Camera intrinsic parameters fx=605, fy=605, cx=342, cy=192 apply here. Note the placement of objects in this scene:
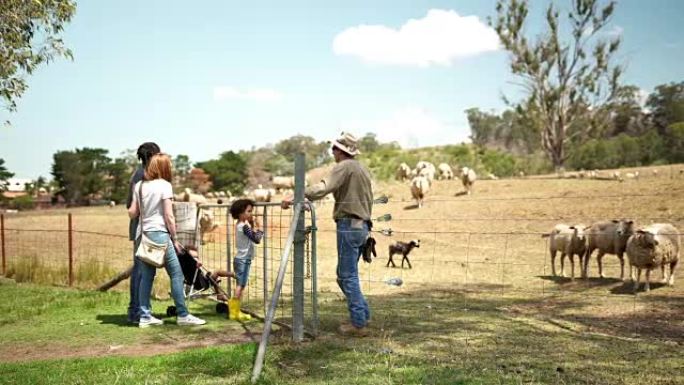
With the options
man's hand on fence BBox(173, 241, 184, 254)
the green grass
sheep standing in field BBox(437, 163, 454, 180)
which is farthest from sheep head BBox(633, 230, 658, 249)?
sheep standing in field BBox(437, 163, 454, 180)

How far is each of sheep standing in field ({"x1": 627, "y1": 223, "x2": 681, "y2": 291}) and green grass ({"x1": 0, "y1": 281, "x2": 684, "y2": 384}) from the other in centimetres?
151

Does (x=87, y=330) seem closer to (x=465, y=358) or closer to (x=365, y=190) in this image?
(x=365, y=190)

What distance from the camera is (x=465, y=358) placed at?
495 centimetres

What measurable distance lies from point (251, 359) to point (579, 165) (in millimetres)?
40525

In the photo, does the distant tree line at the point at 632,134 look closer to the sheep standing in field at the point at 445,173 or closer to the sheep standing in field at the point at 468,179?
the sheep standing in field at the point at 445,173

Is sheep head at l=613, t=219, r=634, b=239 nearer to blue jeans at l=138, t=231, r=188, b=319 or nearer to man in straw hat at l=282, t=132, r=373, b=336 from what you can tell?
man in straw hat at l=282, t=132, r=373, b=336

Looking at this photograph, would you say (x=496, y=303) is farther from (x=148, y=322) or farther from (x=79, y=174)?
(x=79, y=174)

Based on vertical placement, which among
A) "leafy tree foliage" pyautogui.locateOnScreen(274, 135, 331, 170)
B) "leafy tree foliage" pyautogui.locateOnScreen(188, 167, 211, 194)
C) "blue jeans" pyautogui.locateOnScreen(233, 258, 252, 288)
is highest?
"leafy tree foliage" pyautogui.locateOnScreen(274, 135, 331, 170)

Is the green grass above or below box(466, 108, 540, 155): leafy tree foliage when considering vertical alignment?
below

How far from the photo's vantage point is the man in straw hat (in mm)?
5551

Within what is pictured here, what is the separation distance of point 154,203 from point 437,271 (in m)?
7.39

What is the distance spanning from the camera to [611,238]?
10414mm

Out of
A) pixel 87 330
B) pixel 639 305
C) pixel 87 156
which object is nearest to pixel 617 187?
pixel 639 305

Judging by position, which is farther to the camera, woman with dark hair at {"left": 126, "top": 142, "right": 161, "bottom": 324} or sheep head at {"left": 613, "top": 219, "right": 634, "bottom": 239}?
sheep head at {"left": 613, "top": 219, "right": 634, "bottom": 239}
